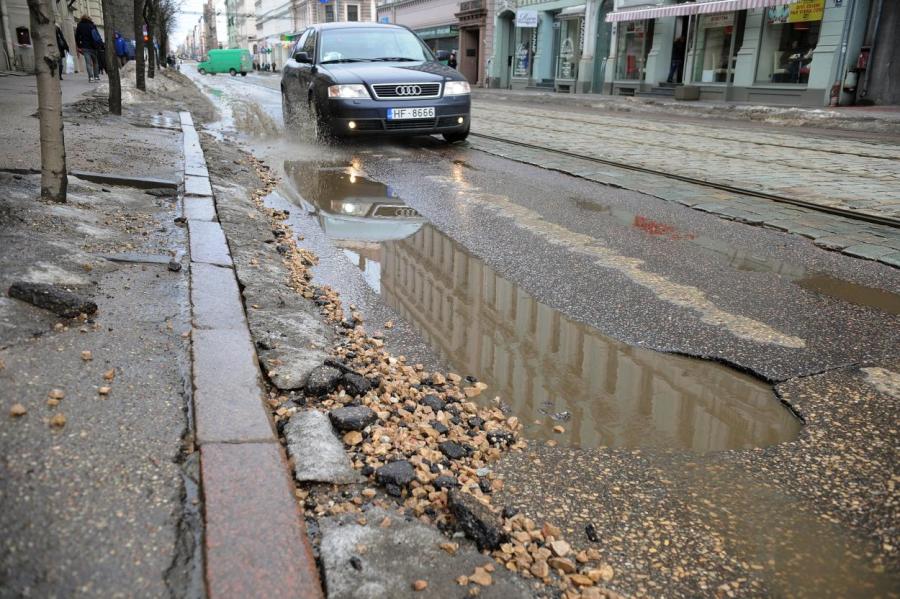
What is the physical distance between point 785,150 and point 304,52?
26.8 feet

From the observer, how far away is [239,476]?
204cm

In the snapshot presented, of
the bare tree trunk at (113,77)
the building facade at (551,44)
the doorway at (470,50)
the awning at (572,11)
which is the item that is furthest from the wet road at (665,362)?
the doorway at (470,50)

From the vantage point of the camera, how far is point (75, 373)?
98.7 inches

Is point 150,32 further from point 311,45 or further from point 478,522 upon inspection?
point 478,522

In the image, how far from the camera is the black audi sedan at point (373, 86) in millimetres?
9625

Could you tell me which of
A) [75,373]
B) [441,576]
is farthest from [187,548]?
[75,373]

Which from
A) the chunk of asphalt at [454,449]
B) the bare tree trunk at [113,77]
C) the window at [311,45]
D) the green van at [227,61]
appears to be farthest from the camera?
the green van at [227,61]

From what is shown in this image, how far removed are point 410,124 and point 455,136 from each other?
49.0 inches

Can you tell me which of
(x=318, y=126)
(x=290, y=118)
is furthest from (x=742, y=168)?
(x=290, y=118)

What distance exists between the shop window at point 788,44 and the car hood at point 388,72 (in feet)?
51.3

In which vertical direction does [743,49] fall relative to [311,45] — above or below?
above

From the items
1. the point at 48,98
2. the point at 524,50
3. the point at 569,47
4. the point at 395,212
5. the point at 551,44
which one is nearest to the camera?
the point at 48,98

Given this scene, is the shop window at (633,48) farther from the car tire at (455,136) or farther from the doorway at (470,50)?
the car tire at (455,136)

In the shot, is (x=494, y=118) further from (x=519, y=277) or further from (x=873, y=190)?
(x=519, y=277)
